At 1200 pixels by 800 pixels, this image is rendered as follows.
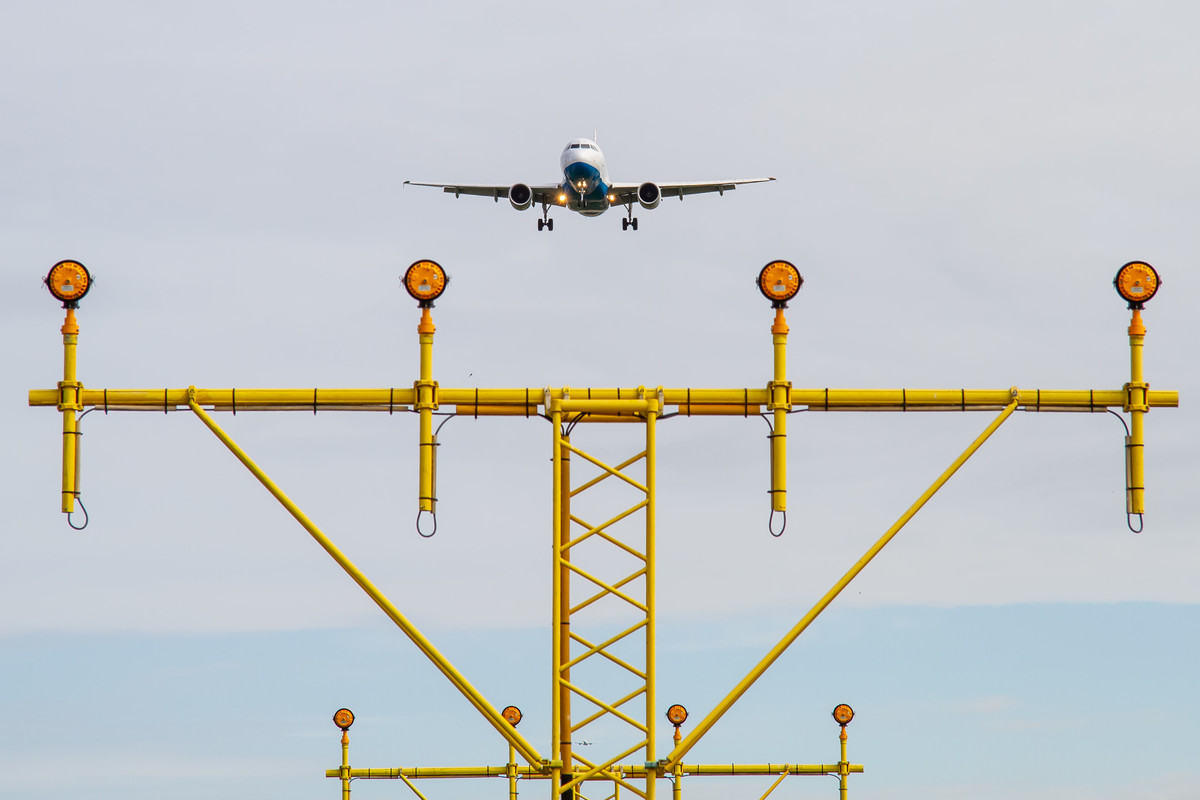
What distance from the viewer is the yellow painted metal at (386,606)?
613 inches

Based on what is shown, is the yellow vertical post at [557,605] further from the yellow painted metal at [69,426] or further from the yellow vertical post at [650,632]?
the yellow painted metal at [69,426]

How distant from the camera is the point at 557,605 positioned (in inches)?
642

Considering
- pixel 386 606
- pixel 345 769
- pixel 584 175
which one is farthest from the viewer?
pixel 584 175

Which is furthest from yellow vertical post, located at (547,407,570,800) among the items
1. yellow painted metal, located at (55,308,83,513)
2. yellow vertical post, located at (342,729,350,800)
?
yellow vertical post, located at (342,729,350,800)

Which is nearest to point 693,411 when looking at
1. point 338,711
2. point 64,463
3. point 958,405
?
point 958,405

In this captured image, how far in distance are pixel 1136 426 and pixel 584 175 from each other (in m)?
54.0

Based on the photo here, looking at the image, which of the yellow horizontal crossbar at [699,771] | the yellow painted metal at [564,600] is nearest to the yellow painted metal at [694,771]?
the yellow horizontal crossbar at [699,771]

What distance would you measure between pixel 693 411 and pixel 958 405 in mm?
2592

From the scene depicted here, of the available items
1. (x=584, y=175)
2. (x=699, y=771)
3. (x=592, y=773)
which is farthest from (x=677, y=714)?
(x=584, y=175)

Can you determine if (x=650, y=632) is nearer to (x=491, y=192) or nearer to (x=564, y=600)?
(x=564, y=600)

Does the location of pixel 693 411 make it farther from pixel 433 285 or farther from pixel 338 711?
pixel 338 711

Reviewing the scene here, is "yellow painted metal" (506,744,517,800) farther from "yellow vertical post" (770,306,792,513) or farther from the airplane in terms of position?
the airplane

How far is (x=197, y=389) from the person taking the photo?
53.5 ft

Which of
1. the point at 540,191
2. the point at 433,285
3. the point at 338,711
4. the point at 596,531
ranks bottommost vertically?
the point at 338,711
